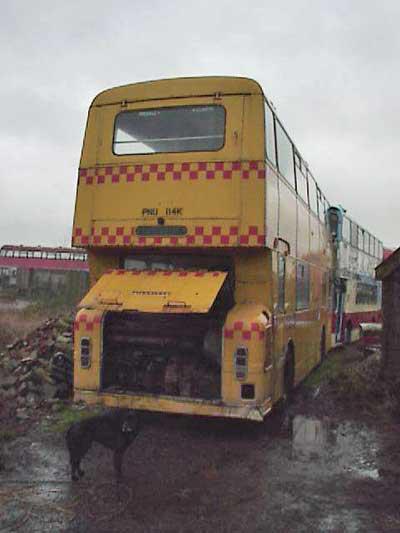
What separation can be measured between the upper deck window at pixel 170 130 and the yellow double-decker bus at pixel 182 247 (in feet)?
0.05

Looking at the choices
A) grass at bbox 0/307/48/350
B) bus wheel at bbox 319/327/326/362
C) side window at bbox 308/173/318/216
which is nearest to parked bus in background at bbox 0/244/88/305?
grass at bbox 0/307/48/350

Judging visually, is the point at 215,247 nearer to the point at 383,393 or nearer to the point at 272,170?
the point at 272,170

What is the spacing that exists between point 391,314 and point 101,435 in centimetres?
604

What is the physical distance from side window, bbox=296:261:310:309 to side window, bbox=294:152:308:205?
1.22 meters

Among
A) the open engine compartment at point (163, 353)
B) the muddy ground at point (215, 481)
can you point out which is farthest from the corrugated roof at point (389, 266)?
the open engine compartment at point (163, 353)

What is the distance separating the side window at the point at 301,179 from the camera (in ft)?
32.1

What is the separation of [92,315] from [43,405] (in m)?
1.85

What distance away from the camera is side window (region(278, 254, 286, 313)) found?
7.94 m

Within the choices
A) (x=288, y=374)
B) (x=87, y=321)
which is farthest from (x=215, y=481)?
(x=288, y=374)

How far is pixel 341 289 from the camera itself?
16719 millimetres

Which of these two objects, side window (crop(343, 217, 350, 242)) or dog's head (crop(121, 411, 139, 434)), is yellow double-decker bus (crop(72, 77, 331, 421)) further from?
side window (crop(343, 217, 350, 242))

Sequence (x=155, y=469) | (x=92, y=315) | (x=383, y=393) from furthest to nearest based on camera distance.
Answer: (x=383, y=393) → (x=92, y=315) → (x=155, y=469)

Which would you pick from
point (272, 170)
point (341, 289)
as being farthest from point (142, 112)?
point (341, 289)

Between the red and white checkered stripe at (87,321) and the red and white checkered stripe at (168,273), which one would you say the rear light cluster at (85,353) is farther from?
the red and white checkered stripe at (168,273)
